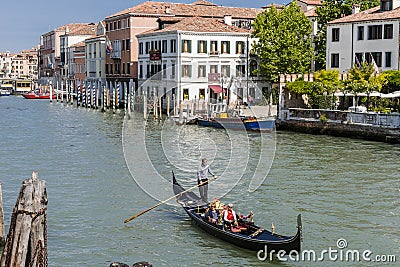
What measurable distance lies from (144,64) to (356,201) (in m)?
25.8

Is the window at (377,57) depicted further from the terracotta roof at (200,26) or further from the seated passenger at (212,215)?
the seated passenger at (212,215)

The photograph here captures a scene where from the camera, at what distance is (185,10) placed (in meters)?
38.3

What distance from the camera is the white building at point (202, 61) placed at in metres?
32.1

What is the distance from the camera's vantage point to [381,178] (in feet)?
45.2

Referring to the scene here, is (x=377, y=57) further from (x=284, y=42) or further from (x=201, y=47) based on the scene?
(x=201, y=47)

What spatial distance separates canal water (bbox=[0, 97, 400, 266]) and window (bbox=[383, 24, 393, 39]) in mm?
6062

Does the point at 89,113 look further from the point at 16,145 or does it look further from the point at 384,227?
the point at 384,227

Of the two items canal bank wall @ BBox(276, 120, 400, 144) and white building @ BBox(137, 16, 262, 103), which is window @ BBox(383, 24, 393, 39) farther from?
white building @ BBox(137, 16, 262, 103)

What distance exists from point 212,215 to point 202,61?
2364 cm

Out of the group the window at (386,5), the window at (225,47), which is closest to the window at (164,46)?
the window at (225,47)

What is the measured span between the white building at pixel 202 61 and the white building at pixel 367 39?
478 cm

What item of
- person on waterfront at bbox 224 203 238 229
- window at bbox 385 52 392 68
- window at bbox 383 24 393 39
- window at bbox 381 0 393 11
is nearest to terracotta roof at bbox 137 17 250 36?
window at bbox 381 0 393 11

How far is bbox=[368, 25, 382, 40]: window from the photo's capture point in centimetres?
2609

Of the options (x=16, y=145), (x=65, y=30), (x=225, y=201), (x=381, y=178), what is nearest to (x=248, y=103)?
(x=16, y=145)
